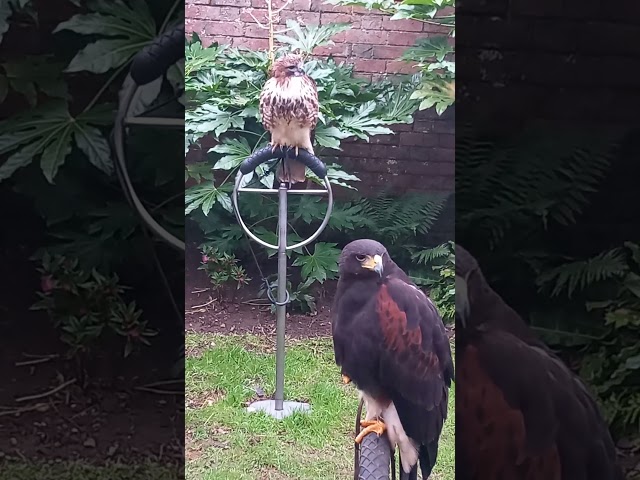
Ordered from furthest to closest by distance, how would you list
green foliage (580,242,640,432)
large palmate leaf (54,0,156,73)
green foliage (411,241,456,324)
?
green foliage (411,241,456,324) → green foliage (580,242,640,432) → large palmate leaf (54,0,156,73)

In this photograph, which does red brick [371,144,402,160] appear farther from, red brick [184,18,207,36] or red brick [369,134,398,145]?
red brick [184,18,207,36]

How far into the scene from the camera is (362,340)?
57.2 inches

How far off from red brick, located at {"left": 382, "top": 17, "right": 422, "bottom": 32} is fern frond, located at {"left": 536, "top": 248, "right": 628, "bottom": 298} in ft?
2.06

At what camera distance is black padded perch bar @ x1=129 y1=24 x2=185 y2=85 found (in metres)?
1.11

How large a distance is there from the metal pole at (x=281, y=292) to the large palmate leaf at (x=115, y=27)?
516mm

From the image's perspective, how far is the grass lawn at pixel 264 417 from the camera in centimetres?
148

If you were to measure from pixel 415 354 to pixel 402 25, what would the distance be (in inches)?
29.5

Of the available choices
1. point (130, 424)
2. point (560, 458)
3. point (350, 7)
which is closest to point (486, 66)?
point (350, 7)

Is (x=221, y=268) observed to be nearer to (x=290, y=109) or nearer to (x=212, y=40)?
(x=290, y=109)

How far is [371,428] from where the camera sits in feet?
4.83

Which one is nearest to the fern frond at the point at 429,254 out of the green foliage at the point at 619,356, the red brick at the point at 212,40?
the green foliage at the point at 619,356

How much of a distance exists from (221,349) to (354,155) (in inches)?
21.8

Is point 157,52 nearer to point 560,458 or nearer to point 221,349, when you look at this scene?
point 221,349

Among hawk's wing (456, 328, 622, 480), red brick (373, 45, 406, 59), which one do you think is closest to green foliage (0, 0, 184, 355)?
red brick (373, 45, 406, 59)
